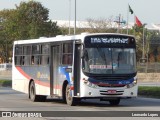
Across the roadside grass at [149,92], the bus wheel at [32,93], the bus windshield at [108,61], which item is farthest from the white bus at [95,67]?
the roadside grass at [149,92]

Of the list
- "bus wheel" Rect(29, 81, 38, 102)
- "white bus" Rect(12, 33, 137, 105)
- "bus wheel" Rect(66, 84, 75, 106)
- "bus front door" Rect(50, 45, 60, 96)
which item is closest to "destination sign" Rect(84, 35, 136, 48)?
"white bus" Rect(12, 33, 137, 105)

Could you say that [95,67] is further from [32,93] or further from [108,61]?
[32,93]

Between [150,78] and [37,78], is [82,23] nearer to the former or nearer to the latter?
[150,78]

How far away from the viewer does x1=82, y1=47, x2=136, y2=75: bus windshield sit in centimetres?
2417

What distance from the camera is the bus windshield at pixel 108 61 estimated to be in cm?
2417

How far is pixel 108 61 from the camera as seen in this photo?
2428 cm

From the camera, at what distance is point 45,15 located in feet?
251

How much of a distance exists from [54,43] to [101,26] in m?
69.4

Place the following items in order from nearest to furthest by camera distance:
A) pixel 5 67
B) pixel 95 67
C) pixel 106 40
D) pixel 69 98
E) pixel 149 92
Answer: pixel 95 67, pixel 106 40, pixel 69 98, pixel 149 92, pixel 5 67

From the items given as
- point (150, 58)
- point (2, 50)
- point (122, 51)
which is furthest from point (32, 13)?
point (122, 51)

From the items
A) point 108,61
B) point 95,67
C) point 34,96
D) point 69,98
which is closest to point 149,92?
point 34,96

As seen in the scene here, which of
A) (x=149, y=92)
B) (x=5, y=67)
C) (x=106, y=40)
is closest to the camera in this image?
(x=106, y=40)

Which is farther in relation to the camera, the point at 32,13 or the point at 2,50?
the point at 2,50

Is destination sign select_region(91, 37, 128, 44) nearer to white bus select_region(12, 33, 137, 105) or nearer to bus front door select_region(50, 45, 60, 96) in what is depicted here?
white bus select_region(12, 33, 137, 105)
